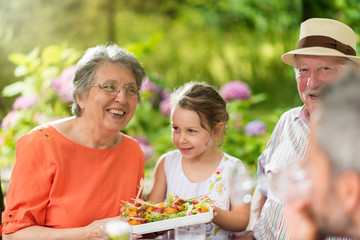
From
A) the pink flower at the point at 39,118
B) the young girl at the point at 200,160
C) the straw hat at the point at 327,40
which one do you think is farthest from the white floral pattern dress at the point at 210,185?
the pink flower at the point at 39,118

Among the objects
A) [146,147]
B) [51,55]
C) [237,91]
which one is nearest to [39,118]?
[51,55]

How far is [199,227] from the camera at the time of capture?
1.65m

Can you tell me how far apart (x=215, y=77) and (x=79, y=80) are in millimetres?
4513

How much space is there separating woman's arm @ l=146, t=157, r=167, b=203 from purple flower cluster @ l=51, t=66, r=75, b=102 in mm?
1727

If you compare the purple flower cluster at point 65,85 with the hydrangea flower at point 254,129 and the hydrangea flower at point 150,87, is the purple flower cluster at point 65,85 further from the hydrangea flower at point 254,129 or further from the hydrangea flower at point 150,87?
the hydrangea flower at point 254,129

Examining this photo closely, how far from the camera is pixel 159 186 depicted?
90.6 inches

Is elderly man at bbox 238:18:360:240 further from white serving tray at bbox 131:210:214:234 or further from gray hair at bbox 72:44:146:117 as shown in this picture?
gray hair at bbox 72:44:146:117

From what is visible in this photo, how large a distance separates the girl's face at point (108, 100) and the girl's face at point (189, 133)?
276 mm

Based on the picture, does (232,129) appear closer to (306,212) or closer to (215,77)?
(215,77)

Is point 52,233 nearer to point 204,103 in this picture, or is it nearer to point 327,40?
point 204,103

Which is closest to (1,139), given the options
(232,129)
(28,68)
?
(28,68)

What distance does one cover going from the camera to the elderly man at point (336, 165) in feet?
2.05

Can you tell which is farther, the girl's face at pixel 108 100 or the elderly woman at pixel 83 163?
the girl's face at pixel 108 100

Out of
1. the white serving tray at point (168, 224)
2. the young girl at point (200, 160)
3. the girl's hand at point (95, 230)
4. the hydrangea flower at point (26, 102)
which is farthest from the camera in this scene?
the hydrangea flower at point (26, 102)
